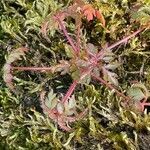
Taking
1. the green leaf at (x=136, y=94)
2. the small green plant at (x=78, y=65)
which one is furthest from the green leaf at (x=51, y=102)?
the green leaf at (x=136, y=94)

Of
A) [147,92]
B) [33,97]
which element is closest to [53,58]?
[33,97]

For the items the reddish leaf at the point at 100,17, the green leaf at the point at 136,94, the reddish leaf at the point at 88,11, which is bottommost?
the green leaf at the point at 136,94

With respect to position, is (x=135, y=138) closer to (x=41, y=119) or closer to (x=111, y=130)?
(x=111, y=130)

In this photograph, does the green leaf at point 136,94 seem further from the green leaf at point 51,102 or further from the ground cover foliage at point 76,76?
the green leaf at point 51,102

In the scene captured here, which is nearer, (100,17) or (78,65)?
(78,65)

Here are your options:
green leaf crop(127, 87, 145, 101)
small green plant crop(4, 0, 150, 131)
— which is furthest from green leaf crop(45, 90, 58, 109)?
green leaf crop(127, 87, 145, 101)

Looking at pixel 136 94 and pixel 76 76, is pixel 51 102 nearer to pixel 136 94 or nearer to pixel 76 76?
pixel 76 76

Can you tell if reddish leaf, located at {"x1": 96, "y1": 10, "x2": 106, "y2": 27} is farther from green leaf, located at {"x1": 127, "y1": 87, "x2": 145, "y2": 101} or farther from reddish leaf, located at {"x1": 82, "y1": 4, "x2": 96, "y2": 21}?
green leaf, located at {"x1": 127, "y1": 87, "x2": 145, "y2": 101}

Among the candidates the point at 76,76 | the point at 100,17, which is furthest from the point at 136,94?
the point at 100,17

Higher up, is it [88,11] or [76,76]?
[88,11]
